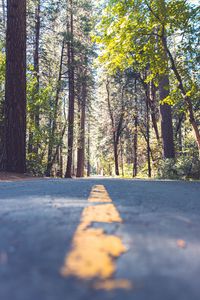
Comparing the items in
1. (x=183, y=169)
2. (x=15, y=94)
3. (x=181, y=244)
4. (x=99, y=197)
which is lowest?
(x=181, y=244)

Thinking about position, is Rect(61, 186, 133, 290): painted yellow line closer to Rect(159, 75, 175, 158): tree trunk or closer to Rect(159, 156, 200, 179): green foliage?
Rect(159, 156, 200, 179): green foliage

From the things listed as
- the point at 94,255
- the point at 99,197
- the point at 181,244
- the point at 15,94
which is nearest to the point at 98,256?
the point at 94,255

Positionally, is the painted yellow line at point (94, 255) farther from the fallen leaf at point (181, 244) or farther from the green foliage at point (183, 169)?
the green foliage at point (183, 169)

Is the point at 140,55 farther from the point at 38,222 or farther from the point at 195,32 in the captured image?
the point at 38,222

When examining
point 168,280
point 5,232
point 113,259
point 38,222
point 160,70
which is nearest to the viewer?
point 168,280

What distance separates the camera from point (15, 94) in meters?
11.2

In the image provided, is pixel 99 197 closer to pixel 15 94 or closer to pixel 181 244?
pixel 181 244

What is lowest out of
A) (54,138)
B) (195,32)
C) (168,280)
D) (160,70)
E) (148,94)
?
(168,280)

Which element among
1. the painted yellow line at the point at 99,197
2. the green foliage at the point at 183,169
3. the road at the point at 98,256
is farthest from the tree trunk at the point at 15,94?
the road at the point at 98,256

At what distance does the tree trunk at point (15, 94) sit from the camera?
1099cm

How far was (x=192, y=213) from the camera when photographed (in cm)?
276

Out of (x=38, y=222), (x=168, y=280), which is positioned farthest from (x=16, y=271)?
(x=38, y=222)

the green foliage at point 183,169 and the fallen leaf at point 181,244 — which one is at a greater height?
the green foliage at point 183,169

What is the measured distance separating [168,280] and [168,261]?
0.22 m
